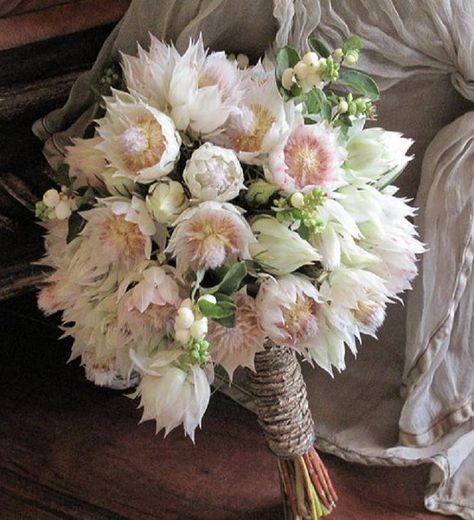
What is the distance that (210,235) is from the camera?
884mm

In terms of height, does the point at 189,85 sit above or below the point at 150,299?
above

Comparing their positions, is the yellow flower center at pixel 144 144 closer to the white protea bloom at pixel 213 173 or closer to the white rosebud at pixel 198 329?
the white protea bloom at pixel 213 173

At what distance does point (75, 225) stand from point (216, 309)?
212 millimetres

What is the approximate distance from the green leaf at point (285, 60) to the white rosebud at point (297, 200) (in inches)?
5.3

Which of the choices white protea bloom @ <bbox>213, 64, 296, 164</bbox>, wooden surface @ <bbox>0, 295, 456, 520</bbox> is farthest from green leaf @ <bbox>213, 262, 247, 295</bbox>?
wooden surface @ <bbox>0, 295, 456, 520</bbox>

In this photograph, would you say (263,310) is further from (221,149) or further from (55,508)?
(55,508)

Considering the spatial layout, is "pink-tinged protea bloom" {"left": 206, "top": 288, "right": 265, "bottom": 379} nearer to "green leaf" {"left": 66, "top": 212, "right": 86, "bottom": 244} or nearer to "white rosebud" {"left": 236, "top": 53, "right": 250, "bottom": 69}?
"green leaf" {"left": 66, "top": 212, "right": 86, "bottom": 244}

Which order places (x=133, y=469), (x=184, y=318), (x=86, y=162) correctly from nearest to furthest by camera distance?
(x=184, y=318), (x=86, y=162), (x=133, y=469)

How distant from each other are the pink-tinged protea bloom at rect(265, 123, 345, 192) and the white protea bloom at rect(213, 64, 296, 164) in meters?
0.02

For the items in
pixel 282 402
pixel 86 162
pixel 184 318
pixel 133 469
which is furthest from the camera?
pixel 133 469

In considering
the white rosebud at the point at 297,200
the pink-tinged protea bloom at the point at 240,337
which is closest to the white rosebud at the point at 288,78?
the white rosebud at the point at 297,200

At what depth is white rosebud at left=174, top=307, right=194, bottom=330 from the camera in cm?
87

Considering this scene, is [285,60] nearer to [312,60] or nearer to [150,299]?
[312,60]

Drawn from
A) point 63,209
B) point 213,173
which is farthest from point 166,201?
point 63,209
